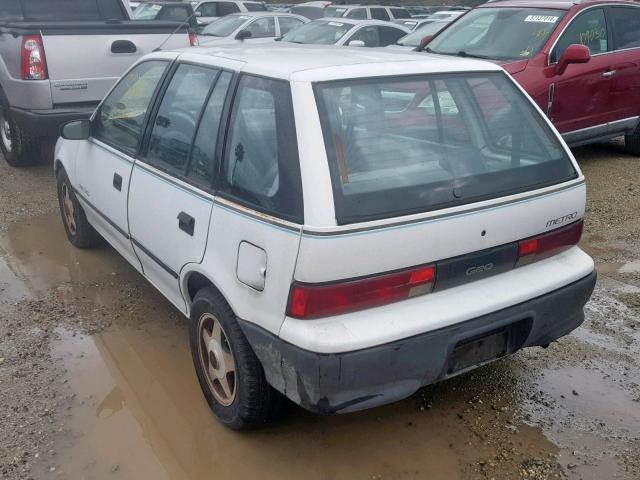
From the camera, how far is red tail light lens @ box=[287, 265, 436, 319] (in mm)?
2367

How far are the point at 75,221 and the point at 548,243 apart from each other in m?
3.46

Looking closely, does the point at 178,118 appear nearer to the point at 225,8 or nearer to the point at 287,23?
the point at 287,23

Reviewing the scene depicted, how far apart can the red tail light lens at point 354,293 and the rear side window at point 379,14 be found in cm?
1673

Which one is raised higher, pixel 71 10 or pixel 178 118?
pixel 71 10

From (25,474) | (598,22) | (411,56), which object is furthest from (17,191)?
(598,22)

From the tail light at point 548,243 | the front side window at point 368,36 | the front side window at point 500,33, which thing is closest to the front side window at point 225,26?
the front side window at point 368,36

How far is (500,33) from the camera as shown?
6.52 meters

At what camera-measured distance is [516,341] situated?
2.85 meters

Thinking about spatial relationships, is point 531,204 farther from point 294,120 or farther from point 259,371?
point 259,371

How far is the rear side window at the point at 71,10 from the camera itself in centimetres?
755

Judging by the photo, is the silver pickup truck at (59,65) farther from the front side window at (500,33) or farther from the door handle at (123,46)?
the front side window at (500,33)

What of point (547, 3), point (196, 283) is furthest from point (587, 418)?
point (547, 3)

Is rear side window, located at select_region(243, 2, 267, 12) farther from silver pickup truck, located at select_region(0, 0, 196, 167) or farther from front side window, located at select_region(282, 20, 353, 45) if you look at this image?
silver pickup truck, located at select_region(0, 0, 196, 167)

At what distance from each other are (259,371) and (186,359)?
100cm
